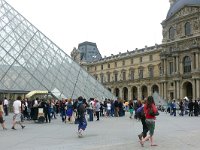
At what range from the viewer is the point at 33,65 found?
949 inches

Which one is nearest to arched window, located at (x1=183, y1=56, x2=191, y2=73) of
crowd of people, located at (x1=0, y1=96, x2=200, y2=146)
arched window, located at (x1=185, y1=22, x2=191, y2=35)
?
arched window, located at (x1=185, y1=22, x2=191, y2=35)

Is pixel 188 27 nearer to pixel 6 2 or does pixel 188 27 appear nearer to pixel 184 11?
pixel 184 11

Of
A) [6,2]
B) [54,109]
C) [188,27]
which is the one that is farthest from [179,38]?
[54,109]

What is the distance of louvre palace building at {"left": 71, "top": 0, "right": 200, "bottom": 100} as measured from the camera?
5681 centimetres

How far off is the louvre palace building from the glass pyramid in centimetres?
3183

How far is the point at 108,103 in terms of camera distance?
2477 centimetres

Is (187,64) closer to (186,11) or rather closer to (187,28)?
(187,28)

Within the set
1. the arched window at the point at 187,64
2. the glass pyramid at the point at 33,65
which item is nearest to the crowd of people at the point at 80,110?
the glass pyramid at the point at 33,65

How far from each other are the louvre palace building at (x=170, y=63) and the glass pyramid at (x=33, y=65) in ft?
104

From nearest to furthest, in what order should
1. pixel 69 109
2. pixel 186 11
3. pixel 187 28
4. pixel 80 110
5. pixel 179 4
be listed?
pixel 80 110
pixel 69 109
pixel 186 11
pixel 187 28
pixel 179 4

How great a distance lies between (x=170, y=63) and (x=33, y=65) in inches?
1609

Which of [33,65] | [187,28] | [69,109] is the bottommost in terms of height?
[69,109]

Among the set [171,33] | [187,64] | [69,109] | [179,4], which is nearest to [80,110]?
[69,109]

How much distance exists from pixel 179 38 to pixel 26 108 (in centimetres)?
4495
